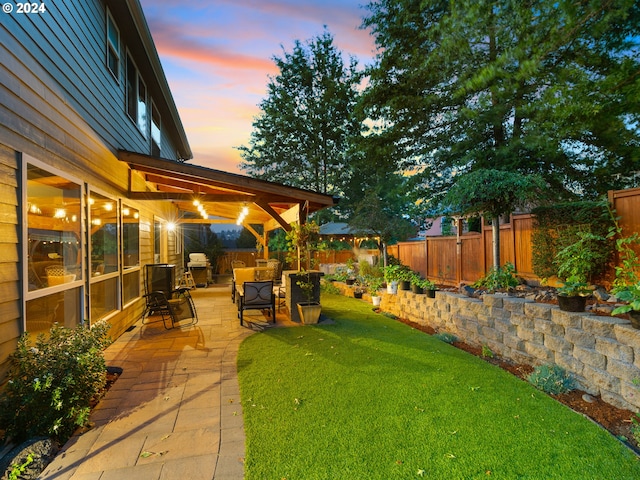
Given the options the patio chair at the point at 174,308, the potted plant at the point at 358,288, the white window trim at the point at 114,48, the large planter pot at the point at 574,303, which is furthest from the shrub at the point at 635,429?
the white window trim at the point at 114,48

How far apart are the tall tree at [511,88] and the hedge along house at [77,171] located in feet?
12.2

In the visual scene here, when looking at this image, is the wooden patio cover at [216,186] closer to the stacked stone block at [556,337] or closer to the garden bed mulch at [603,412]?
the stacked stone block at [556,337]

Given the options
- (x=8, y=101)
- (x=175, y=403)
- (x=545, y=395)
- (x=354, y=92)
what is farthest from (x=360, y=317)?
(x=354, y=92)

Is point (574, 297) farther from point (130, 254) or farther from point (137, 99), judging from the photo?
point (137, 99)

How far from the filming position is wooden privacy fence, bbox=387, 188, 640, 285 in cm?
536

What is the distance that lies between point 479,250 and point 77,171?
8766mm

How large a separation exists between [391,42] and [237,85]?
466cm

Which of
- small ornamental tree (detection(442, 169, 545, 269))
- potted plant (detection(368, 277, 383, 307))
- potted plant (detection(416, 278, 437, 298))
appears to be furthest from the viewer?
potted plant (detection(368, 277, 383, 307))

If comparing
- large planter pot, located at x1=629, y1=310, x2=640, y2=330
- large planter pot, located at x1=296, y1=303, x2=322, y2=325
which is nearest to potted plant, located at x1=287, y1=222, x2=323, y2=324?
large planter pot, located at x1=296, y1=303, x2=322, y2=325

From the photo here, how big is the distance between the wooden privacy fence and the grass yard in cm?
364

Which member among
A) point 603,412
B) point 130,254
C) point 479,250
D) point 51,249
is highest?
point 51,249

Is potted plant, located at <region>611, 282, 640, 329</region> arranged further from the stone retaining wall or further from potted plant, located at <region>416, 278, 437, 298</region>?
potted plant, located at <region>416, 278, 437, 298</region>

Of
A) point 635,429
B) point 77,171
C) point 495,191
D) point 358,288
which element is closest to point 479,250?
point 495,191

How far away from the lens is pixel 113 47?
18.0 ft
